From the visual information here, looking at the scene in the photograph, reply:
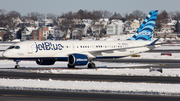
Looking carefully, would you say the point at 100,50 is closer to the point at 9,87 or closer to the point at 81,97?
the point at 9,87

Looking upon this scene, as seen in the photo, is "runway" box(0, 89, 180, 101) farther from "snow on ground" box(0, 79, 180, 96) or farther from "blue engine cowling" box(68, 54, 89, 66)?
"blue engine cowling" box(68, 54, 89, 66)

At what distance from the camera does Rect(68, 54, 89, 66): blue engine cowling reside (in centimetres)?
4097

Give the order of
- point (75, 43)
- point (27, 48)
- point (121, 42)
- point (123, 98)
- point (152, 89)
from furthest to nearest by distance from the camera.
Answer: point (121, 42) < point (75, 43) < point (27, 48) < point (152, 89) < point (123, 98)

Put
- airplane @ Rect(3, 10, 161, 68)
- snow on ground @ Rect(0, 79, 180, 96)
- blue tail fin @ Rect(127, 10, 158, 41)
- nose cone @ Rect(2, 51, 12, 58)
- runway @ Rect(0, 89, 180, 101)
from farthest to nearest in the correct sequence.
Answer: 1. blue tail fin @ Rect(127, 10, 158, 41)
2. airplane @ Rect(3, 10, 161, 68)
3. nose cone @ Rect(2, 51, 12, 58)
4. snow on ground @ Rect(0, 79, 180, 96)
5. runway @ Rect(0, 89, 180, 101)

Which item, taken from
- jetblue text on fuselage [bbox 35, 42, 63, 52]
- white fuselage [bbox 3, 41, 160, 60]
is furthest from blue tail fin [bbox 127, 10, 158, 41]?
jetblue text on fuselage [bbox 35, 42, 63, 52]

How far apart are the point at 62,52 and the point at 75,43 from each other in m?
2.46

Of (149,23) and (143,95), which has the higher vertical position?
(149,23)

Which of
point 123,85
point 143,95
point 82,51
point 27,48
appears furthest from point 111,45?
point 143,95

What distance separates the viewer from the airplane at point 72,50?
4088cm

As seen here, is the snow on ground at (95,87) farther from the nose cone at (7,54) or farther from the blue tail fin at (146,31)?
the blue tail fin at (146,31)

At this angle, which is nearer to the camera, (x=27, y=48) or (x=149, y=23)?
(x=27, y=48)

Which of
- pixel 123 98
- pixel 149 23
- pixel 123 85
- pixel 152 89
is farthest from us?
pixel 149 23

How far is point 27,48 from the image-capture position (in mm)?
40969

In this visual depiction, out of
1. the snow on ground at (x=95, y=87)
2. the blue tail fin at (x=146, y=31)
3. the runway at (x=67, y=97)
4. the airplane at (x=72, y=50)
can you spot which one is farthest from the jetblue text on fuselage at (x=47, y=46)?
the runway at (x=67, y=97)
